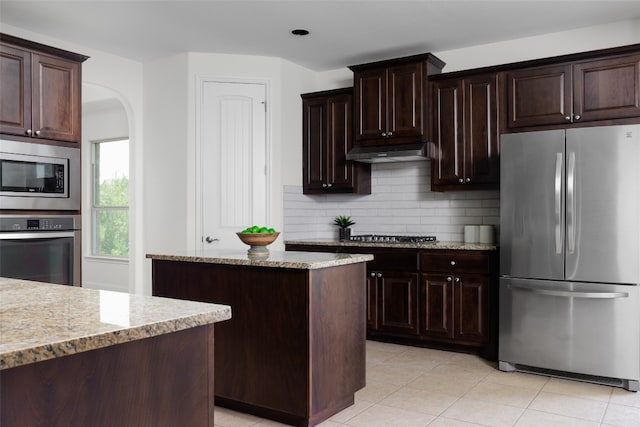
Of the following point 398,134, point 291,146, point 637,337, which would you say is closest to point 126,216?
point 291,146

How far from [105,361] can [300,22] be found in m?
3.51

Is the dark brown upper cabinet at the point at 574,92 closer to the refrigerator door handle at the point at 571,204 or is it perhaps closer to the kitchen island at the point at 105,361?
Result: the refrigerator door handle at the point at 571,204

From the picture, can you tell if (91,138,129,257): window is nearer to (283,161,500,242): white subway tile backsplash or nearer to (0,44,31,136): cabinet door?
(283,161,500,242): white subway tile backsplash

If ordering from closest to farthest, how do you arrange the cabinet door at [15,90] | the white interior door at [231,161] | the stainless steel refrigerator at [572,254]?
the stainless steel refrigerator at [572,254]
the cabinet door at [15,90]
the white interior door at [231,161]

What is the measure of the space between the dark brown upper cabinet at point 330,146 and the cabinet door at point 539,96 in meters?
1.51

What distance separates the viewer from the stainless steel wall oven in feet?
11.7

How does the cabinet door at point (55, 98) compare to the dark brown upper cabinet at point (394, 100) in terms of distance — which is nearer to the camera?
the cabinet door at point (55, 98)

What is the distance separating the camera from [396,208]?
5223mm

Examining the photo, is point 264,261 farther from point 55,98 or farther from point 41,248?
point 55,98

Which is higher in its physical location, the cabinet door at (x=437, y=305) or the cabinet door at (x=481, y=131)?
the cabinet door at (x=481, y=131)

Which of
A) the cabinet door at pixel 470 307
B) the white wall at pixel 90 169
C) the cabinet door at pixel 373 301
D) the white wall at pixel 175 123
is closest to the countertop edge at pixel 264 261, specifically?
the cabinet door at pixel 470 307

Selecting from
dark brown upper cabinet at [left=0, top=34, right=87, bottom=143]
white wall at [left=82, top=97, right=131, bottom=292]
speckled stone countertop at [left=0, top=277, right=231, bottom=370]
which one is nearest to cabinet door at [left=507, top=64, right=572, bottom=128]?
dark brown upper cabinet at [left=0, top=34, right=87, bottom=143]

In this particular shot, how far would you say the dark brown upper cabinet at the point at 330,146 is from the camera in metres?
5.14

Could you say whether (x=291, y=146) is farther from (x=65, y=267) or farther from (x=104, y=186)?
(x=104, y=186)
